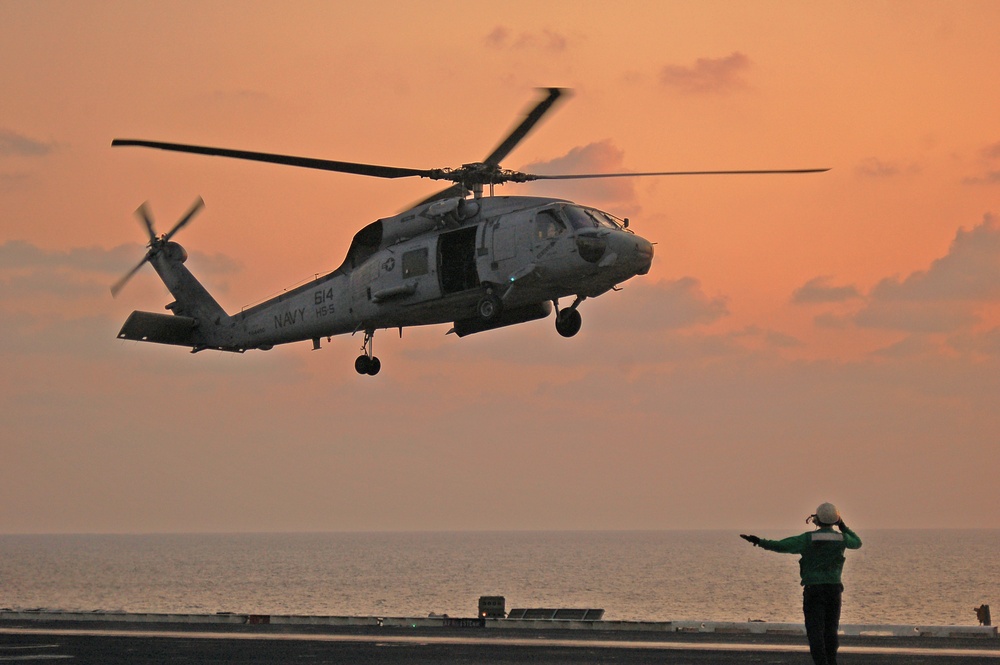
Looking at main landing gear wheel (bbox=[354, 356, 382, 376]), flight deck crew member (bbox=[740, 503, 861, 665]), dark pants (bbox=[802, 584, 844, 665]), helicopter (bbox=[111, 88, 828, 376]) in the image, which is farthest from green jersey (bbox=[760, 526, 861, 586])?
main landing gear wheel (bbox=[354, 356, 382, 376])

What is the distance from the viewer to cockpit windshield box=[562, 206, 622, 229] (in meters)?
29.3

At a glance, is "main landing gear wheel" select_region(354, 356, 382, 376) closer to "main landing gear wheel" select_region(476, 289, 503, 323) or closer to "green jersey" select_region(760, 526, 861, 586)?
"main landing gear wheel" select_region(476, 289, 503, 323)

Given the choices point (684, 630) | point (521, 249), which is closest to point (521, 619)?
point (684, 630)

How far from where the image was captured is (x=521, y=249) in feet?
97.8

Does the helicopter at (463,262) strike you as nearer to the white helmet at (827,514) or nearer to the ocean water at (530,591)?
the white helmet at (827,514)

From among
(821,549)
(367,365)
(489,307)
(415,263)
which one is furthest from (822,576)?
(367,365)

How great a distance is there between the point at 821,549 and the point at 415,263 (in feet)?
58.1

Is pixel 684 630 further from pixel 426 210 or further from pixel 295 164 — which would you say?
pixel 295 164

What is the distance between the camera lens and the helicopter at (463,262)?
95.0 ft

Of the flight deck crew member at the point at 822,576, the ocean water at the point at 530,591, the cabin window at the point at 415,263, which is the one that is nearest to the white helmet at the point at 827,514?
the flight deck crew member at the point at 822,576

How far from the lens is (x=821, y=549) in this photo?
50.8 ft

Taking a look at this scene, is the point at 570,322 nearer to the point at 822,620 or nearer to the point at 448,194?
the point at 448,194

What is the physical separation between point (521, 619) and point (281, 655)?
10877 millimetres

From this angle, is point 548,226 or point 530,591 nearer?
point 548,226
